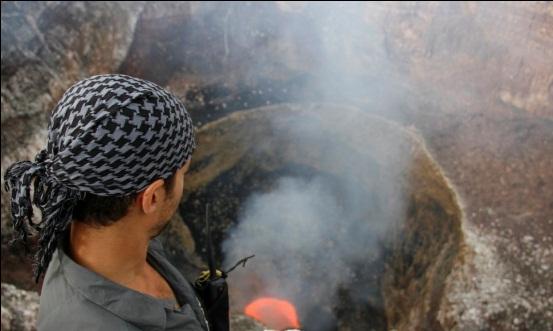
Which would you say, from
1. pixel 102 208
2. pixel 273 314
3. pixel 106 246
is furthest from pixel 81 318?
pixel 273 314

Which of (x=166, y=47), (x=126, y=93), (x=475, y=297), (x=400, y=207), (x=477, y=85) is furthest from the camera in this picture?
(x=166, y=47)

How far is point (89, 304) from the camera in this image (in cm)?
164

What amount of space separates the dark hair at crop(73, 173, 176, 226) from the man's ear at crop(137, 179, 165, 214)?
1.2 inches

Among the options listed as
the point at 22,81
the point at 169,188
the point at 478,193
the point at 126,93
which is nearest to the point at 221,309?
the point at 169,188

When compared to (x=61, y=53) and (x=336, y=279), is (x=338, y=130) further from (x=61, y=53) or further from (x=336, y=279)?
(x=61, y=53)

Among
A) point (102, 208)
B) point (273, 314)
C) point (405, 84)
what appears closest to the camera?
point (102, 208)

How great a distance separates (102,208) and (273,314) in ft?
15.5

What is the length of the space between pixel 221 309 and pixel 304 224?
18.8 feet

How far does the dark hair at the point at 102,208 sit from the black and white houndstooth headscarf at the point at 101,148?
0.10 feet

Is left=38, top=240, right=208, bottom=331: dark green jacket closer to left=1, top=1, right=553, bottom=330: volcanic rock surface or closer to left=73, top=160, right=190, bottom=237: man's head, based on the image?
left=73, top=160, right=190, bottom=237: man's head

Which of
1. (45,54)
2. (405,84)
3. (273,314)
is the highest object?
(45,54)

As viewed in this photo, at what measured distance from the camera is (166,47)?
25.7 feet

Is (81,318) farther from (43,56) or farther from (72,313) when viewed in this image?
(43,56)

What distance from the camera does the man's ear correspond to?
1640 mm
